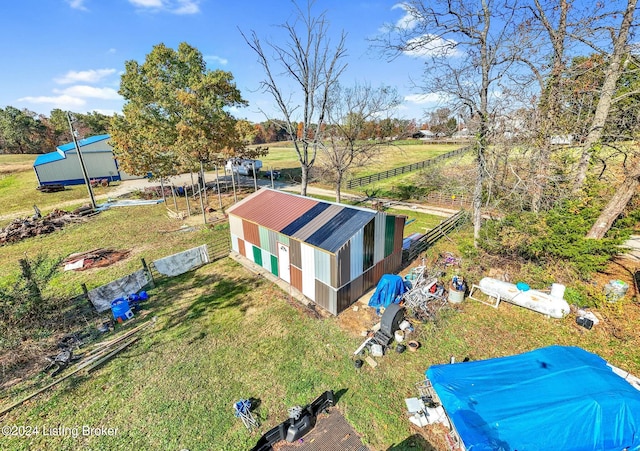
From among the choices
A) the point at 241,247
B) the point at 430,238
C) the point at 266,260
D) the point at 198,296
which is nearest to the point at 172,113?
the point at 241,247

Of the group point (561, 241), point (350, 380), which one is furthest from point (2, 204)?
point (561, 241)

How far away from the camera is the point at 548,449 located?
17.5 ft

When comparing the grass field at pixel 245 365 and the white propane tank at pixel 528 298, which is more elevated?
the white propane tank at pixel 528 298

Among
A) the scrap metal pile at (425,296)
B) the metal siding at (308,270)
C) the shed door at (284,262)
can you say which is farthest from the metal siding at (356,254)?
the shed door at (284,262)

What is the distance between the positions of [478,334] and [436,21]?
14.7 m

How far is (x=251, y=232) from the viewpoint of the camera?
614 inches

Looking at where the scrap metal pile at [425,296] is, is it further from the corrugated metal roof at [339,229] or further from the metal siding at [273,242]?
the metal siding at [273,242]

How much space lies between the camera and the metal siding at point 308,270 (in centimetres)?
1196

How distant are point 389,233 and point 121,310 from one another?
12.5 m

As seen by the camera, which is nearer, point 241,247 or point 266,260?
point 266,260

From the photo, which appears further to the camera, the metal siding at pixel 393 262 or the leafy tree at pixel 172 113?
the leafy tree at pixel 172 113

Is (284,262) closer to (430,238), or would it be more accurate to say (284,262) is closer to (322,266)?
(322,266)

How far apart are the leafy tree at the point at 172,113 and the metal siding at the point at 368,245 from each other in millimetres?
19257

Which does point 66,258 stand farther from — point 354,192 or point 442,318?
Answer: point 354,192
